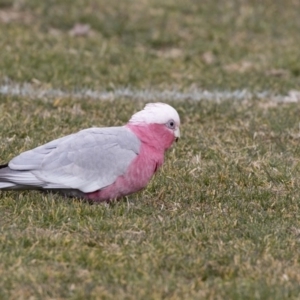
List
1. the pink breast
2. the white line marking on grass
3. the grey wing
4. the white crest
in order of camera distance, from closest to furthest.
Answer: the grey wing
the pink breast
the white crest
the white line marking on grass

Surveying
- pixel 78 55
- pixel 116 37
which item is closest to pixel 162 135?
pixel 78 55

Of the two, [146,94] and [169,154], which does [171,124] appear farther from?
[146,94]

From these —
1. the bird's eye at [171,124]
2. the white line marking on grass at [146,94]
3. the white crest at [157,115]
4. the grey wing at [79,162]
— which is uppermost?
→ the white crest at [157,115]

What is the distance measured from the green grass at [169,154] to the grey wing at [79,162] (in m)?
0.16

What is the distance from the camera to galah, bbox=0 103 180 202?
522 centimetres

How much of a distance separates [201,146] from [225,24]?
16.2 ft

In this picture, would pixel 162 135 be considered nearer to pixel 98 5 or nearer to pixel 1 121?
pixel 1 121

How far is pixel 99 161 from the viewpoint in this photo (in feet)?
17.6

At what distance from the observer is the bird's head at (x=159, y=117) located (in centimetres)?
550

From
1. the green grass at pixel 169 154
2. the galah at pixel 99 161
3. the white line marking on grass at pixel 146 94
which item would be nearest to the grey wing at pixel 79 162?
the galah at pixel 99 161

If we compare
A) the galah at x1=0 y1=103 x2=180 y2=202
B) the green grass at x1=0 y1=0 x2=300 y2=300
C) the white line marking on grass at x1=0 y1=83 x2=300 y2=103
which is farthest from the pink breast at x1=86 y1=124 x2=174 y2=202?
the white line marking on grass at x1=0 y1=83 x2=300 y2=103

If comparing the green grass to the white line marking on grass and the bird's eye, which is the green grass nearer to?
the white line marking on grass

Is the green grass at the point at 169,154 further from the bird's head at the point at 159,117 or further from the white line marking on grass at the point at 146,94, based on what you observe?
the bird's head at the point at 159,117

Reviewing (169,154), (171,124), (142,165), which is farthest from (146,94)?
(142,165)
